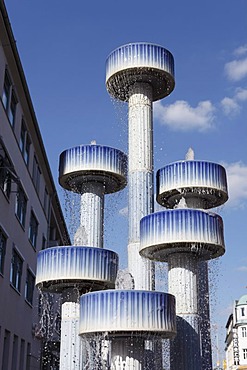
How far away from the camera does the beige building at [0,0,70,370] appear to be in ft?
77.6

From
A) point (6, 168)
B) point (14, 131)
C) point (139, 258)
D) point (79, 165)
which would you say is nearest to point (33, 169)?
point (14, 131)

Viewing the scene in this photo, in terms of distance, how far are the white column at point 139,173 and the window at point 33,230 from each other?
1308 cm

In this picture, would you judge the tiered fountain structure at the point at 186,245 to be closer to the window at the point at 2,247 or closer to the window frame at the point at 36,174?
the window at the point at 2,247

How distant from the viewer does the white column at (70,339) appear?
58.3ft

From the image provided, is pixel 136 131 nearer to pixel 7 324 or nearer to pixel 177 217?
pixel 177 217

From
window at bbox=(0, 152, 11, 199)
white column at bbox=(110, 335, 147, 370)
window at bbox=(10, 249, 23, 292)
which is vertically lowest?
white column at bbox=(110, 335, 147, 370)

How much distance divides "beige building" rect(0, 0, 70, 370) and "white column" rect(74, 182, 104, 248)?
4179 millimetres

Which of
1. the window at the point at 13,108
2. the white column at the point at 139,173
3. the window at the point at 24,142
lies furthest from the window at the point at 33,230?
the white column at the point at 139,173

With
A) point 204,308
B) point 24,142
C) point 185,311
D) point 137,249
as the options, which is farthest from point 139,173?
point 24,142

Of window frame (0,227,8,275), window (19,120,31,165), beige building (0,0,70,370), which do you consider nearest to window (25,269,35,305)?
beige building (0,0,70,370)

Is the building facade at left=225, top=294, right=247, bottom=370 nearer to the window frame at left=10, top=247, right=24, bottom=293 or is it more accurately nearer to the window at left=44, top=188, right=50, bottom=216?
the window at left=44, top=188, right=50, bottom=216

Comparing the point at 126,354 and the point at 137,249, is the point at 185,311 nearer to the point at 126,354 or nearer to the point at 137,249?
the point at 126,354

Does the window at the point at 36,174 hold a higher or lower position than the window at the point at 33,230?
higher

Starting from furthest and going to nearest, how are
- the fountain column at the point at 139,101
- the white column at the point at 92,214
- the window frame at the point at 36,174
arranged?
1. the window frame at the point at 36,174
2. the white column at the point at 92,214
3. the fountain column at the point at 139,101
